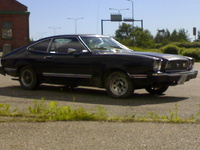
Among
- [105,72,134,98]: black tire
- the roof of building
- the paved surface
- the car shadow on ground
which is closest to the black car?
[105,72,134,98]: black tire

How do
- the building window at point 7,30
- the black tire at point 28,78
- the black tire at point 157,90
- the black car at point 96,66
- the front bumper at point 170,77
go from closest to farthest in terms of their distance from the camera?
the front bumper at point 170,77
the black car at point 96,66
the black tire at point 157,90
the black tire at point 28,78
the building window at point 7,30

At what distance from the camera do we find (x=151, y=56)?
9945mm

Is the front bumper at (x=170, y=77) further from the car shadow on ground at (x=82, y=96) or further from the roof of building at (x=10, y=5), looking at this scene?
the roof of building at (x=10, y=5)

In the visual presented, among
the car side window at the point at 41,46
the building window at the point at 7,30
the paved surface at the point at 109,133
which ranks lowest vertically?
the paved surface at the point at 109,133

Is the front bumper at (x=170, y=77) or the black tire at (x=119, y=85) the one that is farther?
the black tire at (x=119, y=85)

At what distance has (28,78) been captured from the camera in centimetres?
1187

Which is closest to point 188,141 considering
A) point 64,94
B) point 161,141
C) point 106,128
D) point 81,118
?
point 161,141

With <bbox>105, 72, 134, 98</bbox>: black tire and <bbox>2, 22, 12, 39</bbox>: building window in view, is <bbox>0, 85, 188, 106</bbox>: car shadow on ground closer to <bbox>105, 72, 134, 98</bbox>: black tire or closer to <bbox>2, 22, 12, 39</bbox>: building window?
<bbox>105, 72, 134, 98</bbox>: black tire

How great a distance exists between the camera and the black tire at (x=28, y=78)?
1166 cm

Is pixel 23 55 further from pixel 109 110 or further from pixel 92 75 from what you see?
pixel 109 110

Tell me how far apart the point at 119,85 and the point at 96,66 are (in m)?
0.68

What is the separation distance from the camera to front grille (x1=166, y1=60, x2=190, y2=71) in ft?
32.8

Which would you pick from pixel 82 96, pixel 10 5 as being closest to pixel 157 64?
pixel 82 96

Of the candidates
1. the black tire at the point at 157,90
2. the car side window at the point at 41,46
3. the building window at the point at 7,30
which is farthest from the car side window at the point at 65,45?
the building window at the point at 7,30
